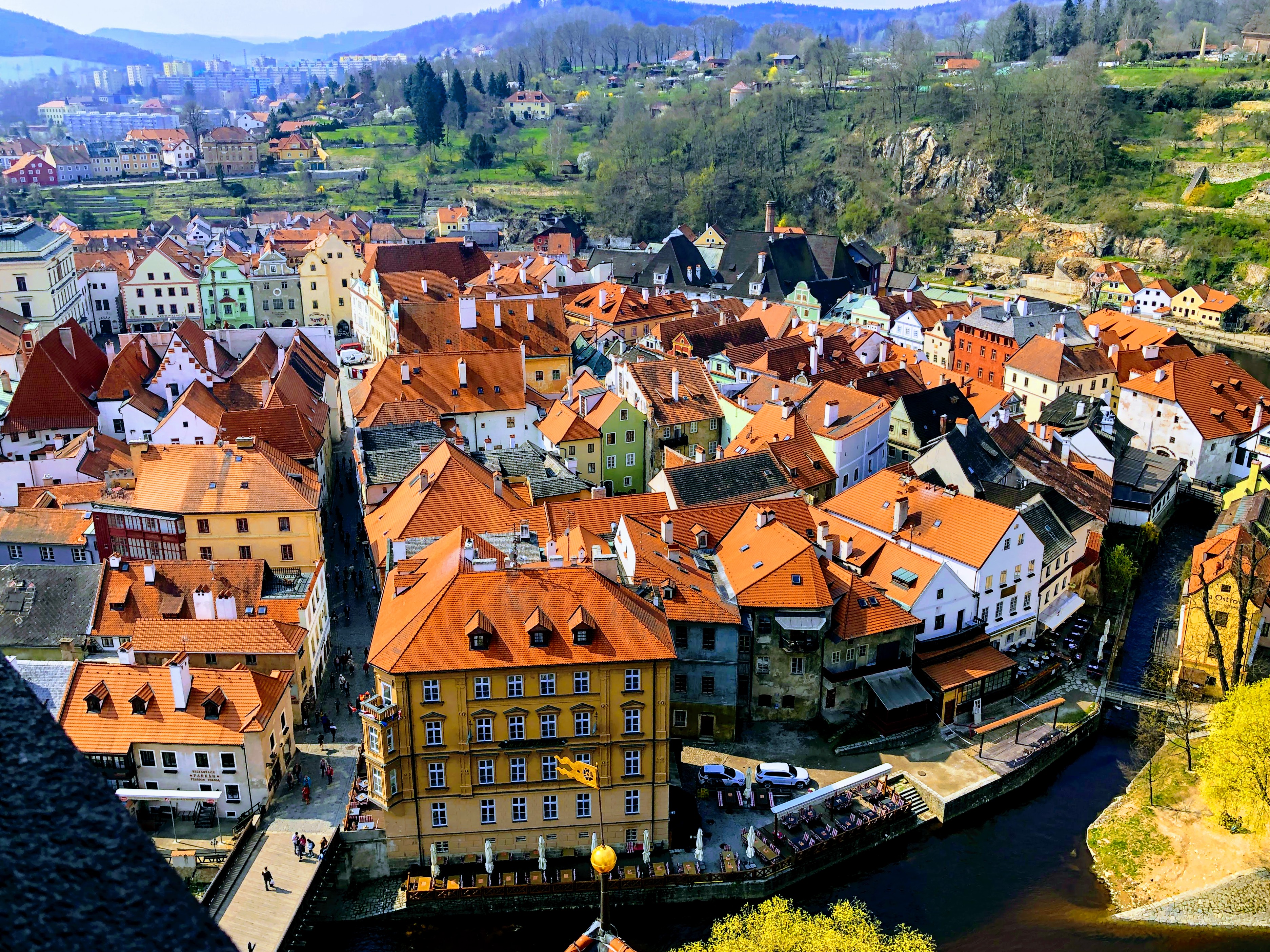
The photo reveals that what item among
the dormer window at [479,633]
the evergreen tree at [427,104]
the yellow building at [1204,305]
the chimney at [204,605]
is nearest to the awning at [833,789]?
the dormer window at [479,633]

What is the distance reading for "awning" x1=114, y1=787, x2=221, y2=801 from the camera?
35031 millimetres

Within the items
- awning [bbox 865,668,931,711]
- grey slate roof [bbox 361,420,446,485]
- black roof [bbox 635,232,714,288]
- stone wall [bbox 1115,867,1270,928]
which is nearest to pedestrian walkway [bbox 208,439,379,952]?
grey slate roof [bbox 361,420,446,485]

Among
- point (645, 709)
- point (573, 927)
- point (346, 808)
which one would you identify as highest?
point (645, 709)

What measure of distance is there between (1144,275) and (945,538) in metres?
83.2

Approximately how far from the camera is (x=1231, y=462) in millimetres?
66312

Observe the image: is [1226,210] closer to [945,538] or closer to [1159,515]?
[1159,515]

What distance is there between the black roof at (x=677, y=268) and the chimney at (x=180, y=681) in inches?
2920

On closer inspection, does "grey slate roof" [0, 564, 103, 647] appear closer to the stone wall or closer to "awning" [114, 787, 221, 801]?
"awning" [114, 787, 221, 801]

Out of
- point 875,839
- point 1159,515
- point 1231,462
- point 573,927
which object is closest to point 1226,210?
point 1231,462

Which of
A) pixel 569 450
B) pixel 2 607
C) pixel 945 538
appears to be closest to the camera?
pixel 2 607

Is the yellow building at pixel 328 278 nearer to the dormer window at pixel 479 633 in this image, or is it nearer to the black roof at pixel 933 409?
the black roof at pixel 933 409

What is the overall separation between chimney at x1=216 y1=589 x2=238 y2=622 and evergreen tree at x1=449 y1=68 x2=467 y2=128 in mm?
148742

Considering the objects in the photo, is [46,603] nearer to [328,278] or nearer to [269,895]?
[269,895]

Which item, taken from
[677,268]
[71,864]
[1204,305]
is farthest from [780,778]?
[1204,305]
